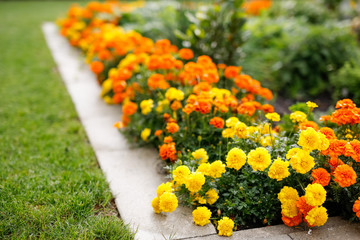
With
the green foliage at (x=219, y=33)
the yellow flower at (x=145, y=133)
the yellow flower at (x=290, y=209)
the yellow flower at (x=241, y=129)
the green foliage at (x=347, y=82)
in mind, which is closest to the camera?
the yellow flower at (x=290, y=209)

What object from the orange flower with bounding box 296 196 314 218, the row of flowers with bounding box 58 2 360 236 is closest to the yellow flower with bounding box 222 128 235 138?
the row of flowers with bounding box 58 2 360 236

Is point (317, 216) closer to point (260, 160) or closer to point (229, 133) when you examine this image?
point (260, 160)

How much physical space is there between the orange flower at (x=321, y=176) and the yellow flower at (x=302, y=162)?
0.20ft

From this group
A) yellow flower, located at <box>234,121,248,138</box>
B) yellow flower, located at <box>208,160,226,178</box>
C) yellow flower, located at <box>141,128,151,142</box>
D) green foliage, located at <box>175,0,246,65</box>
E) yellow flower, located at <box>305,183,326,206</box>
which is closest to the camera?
yellow flower, located at <box>305,183,326,206</box>

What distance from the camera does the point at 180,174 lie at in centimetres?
197

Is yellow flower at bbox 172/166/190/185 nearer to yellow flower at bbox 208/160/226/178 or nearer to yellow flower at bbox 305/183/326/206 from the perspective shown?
yellow flower at bbox 208/160/226/178

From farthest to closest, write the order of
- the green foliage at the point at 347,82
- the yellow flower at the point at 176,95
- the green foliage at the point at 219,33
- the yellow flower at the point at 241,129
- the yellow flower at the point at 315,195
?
1. the green foliage at the point at 219,33
2. the green foliage at the point at 347,82
3. the yellow flower at the point at 176,95
4. the yellow flower at the point at 241,129
5. the yellow flower at the point at 315,195

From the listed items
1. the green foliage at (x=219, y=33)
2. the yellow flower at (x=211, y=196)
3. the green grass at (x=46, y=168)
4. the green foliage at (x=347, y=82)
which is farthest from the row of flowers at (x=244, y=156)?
the green foliage at (x=347, y=82)

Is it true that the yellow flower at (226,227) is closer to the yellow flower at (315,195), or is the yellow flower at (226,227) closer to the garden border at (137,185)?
the garden border at (137,185)

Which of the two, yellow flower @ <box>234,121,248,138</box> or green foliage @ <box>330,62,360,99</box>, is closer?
yellow flower @ <box>234,121,248,138</box>

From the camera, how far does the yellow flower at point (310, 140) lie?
5.92 ft

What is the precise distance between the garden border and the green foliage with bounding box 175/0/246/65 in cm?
122

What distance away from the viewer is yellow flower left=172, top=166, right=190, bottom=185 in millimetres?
1955

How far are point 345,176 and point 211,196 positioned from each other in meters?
0.77
